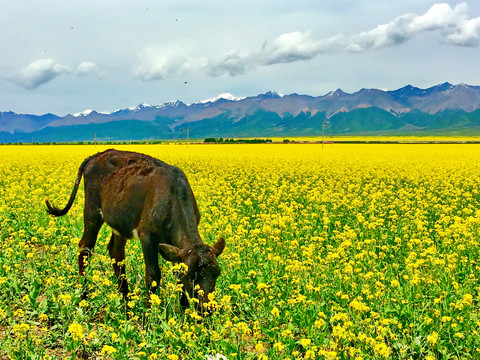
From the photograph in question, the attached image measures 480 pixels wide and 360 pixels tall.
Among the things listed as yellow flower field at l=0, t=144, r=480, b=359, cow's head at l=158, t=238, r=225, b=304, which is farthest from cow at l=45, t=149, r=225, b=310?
yellow flower field at l=0, t=144, r=480, b=359

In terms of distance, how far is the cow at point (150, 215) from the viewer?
18.0ft

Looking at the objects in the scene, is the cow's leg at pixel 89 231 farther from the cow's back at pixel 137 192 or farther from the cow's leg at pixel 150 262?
the cow's leg at pixel 150 262

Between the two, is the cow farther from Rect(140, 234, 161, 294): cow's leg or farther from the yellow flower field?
the yellow flower field

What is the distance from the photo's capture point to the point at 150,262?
6074 mm

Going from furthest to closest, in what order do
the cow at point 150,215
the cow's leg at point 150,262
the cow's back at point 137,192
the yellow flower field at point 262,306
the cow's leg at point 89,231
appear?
the cow's leg at point 89,231 < the cow's back at point 137,192 < the cow's leg at point 150,262 < the cow at point 150,215 < the yellow flower field at point 262,306

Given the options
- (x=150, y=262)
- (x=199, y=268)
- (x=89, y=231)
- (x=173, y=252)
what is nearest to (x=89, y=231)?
(x=89, y=231)

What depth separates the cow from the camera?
18.0 ft

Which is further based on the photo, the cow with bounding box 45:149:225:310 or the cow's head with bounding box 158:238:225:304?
the cow with bounding box 45:149:225:310

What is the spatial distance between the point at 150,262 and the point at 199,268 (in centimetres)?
105

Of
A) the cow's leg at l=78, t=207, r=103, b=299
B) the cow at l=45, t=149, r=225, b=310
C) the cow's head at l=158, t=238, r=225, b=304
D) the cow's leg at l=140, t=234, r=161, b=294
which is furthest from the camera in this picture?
the cow's leg at l=78, t=207, r=103, b=299

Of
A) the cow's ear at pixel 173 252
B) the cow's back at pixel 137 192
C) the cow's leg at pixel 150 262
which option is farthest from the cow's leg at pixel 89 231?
the cow's ear at pixel 173 252

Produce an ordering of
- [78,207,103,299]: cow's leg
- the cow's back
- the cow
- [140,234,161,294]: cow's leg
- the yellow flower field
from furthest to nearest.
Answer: [78,207,103,299]: cow's leg
the cow's back
[140,234,161,294]: cow's leg
the cow
the yellow flower field

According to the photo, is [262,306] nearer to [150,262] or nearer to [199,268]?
[199,268]

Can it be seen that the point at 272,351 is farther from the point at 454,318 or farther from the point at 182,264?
the point at 454,318
